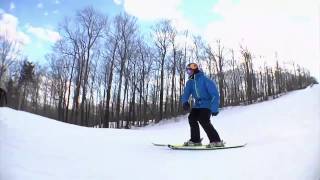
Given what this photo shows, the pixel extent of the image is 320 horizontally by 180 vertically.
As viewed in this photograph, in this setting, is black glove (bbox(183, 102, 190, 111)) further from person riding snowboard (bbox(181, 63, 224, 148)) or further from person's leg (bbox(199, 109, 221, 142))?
person's leg (bbox(199, 109, 221, 142))

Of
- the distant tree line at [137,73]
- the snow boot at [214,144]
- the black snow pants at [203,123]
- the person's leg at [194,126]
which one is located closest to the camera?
the snow boot at [214,144]

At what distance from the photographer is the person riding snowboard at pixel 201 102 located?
3727 mm

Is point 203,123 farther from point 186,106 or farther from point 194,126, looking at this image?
point 186,106

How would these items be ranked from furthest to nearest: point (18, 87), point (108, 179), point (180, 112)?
point (180, 112) → point (18, 87) → point (108, 179)

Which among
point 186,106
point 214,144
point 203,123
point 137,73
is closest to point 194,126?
point 203,123

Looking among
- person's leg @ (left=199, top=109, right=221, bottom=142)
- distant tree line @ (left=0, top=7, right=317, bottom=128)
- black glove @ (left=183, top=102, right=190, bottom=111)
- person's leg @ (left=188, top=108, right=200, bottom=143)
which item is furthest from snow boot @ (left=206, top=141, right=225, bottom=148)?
distant tree line @ (left=0, top=7, right=317, bottom=128)

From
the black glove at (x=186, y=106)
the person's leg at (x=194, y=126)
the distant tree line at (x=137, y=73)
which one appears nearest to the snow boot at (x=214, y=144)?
the person's leg at (x=194, y=126)

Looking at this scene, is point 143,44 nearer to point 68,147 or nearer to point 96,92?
point 96,92

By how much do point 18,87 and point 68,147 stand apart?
0.74 meters

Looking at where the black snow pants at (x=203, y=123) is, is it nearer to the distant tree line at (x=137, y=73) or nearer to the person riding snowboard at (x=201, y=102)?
the person riding snowboard at (x=201, y=102)

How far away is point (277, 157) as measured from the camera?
2184 millimetres

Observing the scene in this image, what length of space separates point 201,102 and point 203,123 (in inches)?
10.0

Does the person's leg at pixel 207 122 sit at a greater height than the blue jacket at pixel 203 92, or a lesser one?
lesser

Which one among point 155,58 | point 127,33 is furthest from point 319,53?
point 127,33
